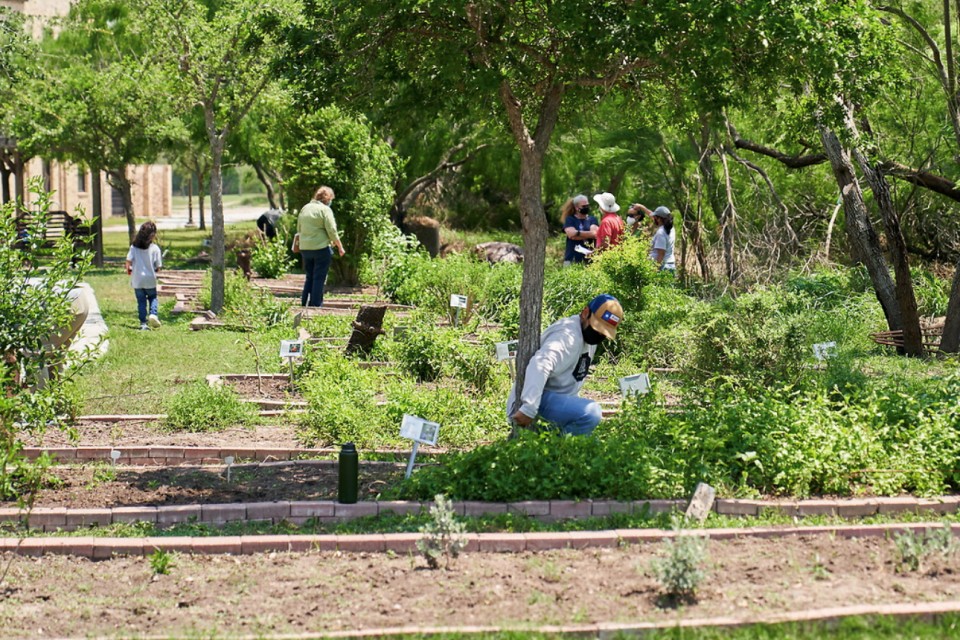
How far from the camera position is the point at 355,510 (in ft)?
21.3

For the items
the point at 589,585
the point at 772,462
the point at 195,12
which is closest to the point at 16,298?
the point at 589,585

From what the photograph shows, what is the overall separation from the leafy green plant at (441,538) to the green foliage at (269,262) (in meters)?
14.1

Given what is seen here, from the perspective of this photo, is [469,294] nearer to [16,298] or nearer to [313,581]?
[16,298]

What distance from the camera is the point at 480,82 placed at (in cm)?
700

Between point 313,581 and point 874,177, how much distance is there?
31.5ft

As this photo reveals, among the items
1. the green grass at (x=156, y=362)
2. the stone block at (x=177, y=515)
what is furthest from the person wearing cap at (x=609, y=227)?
the stone block at (x=177, y=515)

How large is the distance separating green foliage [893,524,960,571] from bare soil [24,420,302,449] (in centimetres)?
428

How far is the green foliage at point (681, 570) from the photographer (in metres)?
5.13

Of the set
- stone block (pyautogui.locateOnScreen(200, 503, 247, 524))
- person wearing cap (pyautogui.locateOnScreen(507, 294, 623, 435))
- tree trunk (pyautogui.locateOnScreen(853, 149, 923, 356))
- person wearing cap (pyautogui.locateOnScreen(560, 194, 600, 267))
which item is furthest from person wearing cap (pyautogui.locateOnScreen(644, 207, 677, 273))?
stone block (pyautogui.locateOnScreen(200, 503, 247, 524))

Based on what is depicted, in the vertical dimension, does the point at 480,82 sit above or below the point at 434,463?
above

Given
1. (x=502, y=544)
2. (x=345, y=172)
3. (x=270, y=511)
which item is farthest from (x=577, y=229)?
(x=502, y=544)

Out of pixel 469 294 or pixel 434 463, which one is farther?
pixel 469 294

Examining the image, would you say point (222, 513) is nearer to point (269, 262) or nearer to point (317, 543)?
point (317, 543)

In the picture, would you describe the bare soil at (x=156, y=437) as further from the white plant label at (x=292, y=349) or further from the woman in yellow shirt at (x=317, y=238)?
the woman in yellow shirt at (x=317, y=238)
